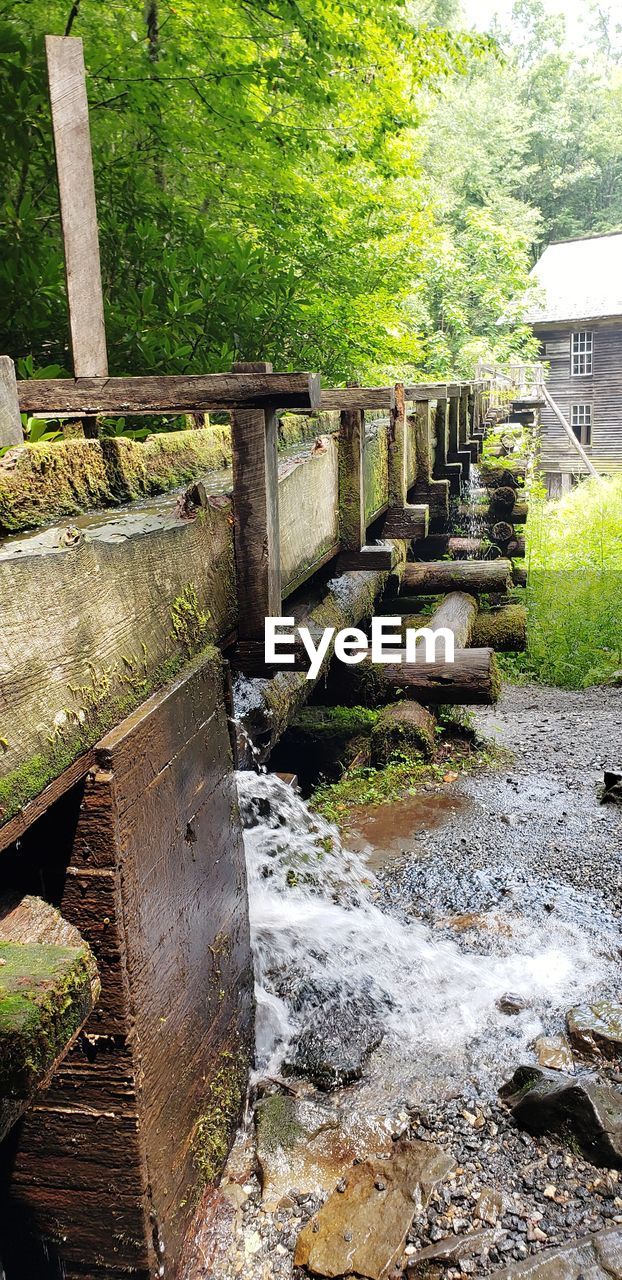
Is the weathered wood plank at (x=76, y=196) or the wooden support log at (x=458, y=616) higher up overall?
the weathered wood plank at (x=76, y=196)

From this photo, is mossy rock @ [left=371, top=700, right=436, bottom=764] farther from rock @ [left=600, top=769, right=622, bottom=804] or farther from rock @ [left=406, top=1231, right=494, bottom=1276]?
rock @ [left=406, top=1231, right=494, bottom=1276]

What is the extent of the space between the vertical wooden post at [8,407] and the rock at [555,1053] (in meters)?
3.26

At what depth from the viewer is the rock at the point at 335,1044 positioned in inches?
141

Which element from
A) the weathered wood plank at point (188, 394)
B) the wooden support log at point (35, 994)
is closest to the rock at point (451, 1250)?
the wooden support log at point (35, 994)

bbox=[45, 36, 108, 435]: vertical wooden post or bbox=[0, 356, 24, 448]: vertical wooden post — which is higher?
bbox=[45, 36, 108, 435]: vertical wooden post

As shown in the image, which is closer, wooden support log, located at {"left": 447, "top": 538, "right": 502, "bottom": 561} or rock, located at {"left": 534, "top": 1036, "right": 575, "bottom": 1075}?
rock, located at {"left": 534, "top": 1036, "right": 575, "bottom": 1075}

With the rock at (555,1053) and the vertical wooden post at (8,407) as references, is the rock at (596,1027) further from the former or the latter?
the vertical wooden post at (8,407)

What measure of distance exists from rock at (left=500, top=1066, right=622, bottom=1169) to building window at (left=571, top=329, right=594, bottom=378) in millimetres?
35174

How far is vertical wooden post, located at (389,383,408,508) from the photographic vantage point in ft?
19.3

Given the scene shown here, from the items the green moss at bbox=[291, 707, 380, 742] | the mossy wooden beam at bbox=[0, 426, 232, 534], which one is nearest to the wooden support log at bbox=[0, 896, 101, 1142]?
the mossy wooden beam at bbox=[0, 426, 232, 534]

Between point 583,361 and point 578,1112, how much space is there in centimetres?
3566

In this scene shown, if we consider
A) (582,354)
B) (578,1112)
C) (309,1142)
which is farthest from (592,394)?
(309,1142)

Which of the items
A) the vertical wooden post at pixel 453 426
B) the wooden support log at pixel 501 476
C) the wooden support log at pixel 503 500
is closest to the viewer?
the vertical wooden post at pixel 453 426

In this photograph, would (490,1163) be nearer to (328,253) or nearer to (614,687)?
(328,253)
